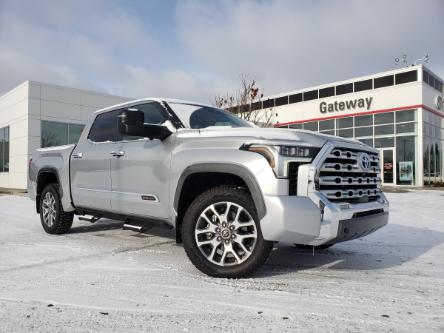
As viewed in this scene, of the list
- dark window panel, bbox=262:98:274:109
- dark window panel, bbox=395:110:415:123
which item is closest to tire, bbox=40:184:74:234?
dark window panel, bbox=395:110:415:123

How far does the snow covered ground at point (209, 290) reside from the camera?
103 inches

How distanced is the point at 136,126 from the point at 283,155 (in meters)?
1.52

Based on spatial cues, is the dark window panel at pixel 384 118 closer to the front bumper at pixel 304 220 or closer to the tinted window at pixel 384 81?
the tinted window at pixel 384 81

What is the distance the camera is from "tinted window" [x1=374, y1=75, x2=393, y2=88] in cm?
2480

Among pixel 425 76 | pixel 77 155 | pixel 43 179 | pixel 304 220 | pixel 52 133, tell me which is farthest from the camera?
pixel 425 76

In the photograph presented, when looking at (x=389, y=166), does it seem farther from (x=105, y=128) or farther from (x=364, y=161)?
(x=105, y=128)

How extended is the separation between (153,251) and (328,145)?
260 centimetres

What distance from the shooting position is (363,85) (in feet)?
85.8

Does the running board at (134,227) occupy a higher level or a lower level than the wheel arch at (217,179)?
lower

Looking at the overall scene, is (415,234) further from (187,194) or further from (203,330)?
(203,330)

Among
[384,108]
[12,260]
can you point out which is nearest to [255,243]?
[12,260]

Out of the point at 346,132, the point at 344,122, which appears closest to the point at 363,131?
the point at 346,132

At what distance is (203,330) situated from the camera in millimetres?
2484

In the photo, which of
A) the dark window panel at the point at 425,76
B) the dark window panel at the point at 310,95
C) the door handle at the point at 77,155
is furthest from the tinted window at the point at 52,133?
the dark window panel at the point at 425,76
